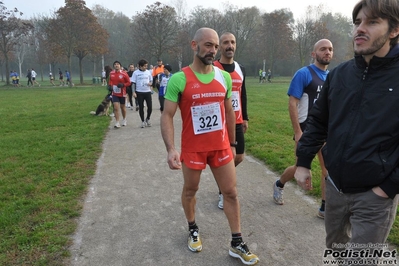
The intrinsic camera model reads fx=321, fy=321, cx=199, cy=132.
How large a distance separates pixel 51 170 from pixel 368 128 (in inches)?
227

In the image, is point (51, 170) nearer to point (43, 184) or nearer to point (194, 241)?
point (43, 184)

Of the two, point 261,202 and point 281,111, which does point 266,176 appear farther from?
point 281,111

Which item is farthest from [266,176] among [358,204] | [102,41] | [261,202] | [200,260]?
[102,41]

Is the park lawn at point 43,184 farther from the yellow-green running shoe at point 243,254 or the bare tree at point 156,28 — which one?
the bare tree at point 156,28

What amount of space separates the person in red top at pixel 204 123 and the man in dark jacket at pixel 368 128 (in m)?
1.21

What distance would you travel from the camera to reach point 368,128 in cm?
201

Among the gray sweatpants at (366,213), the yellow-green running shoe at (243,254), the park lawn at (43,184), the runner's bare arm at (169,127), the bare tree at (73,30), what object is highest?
the bare tree at (73,30)

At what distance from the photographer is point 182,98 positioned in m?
3.15

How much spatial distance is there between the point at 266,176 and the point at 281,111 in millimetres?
8509

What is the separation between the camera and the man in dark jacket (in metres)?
1.98

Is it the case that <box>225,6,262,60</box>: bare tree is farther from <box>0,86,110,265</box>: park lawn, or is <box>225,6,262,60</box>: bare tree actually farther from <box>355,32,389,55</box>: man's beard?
<box>355,32,389,55</box>: man's beard

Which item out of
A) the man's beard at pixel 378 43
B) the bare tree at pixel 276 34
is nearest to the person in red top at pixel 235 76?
the man's beard at pixel 378 43

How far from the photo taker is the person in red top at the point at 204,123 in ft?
10.3

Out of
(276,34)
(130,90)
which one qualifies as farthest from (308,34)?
(130,90)
